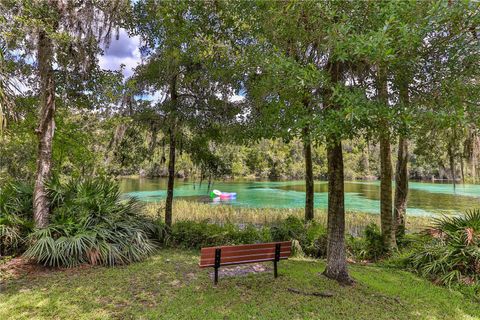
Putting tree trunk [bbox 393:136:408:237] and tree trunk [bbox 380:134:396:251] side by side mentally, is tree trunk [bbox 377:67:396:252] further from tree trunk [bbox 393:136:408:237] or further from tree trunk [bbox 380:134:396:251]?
tree trunk [bbox 393:136:408:237]

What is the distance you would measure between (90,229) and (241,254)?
10.6 ft

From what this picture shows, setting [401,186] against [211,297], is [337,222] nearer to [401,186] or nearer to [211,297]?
[211,297]

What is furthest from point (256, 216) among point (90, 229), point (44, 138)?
point (44, 138)

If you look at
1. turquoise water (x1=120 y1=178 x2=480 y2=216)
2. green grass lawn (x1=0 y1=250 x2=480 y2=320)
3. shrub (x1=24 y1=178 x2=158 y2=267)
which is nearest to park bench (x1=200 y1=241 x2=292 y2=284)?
→ green grass lawn (x1=0 y1=250 x2=480 y2=320)

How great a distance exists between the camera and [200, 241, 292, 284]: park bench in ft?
13.9

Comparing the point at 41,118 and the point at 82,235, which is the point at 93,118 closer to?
the point at 41,118

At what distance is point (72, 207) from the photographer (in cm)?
590

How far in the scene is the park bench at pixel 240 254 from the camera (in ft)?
13.9

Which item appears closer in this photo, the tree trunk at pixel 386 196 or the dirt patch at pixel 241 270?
the dirt patch at pixel 241 270

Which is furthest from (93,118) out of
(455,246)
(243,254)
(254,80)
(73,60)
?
(455,246)

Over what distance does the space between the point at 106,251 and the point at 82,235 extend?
0.57 meters

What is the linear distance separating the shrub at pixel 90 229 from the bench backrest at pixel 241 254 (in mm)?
2148

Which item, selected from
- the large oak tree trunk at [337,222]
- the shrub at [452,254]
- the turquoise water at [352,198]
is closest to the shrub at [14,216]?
the turquoise water at [352,198]

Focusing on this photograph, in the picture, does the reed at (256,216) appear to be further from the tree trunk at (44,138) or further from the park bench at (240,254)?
the park bench at (240,254)
